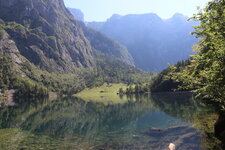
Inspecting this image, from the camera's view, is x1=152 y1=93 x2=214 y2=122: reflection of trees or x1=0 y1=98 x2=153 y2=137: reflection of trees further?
x1=0 y1=98 x2=153 y2=137: reflection of trees

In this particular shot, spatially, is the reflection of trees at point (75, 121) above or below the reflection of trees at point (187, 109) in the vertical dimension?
below

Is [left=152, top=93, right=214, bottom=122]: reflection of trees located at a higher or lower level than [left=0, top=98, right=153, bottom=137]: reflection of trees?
higher

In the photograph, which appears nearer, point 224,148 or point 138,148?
point 224,148

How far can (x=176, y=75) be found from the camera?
886 inches

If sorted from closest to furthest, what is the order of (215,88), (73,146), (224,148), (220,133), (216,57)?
(216,57) → (215,88) → (224,148) → (220,133) → (73,146)

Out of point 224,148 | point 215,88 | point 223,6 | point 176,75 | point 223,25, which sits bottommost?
point 224,148

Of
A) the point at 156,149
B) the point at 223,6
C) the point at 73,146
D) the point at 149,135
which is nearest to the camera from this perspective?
the point at 223,6

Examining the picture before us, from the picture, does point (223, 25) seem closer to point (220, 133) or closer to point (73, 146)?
point (220, 133)

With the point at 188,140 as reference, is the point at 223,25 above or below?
above

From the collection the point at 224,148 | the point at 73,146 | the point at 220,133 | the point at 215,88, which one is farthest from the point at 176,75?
the point at 73,146

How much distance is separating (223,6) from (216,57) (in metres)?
5.85

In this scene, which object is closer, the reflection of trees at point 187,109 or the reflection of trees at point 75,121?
the reflection of trees at point 187,109

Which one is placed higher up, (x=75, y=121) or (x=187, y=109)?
(x=187, y=109)

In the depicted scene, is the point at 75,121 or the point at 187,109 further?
the point at 75,121
